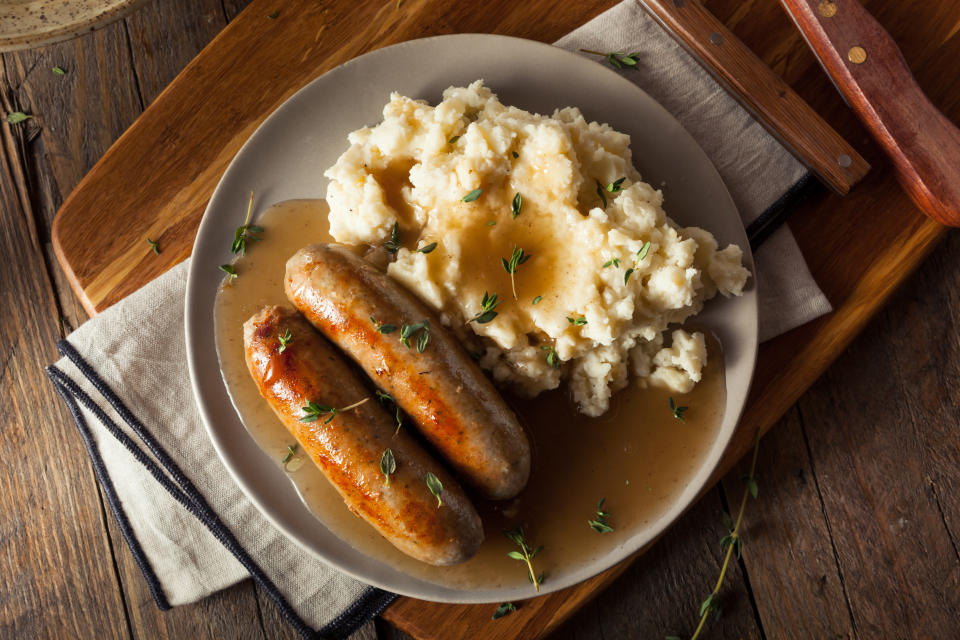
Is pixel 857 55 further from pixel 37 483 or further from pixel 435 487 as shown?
pixel 37 483

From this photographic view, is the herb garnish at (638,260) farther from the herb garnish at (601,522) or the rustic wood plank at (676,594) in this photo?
the rustic wood plank at (676,594)

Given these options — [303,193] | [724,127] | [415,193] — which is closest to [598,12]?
[724,127]

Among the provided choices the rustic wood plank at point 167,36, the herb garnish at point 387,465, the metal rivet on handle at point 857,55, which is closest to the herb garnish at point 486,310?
the herb garnish at point 387,465

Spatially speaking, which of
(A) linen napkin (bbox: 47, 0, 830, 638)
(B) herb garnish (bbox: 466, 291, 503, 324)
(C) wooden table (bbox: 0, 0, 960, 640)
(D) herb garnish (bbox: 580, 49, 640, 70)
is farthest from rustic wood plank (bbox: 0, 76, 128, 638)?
(D) herb garnish (bbox: 580, 49, 640, 70)

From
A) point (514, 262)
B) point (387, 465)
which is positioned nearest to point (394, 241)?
point (514, 262)

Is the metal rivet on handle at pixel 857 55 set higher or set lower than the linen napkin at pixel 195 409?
higher

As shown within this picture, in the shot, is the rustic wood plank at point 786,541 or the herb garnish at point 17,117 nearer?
the rustic wood plank at point 786,541

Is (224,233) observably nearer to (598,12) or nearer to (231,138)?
(231,138)
